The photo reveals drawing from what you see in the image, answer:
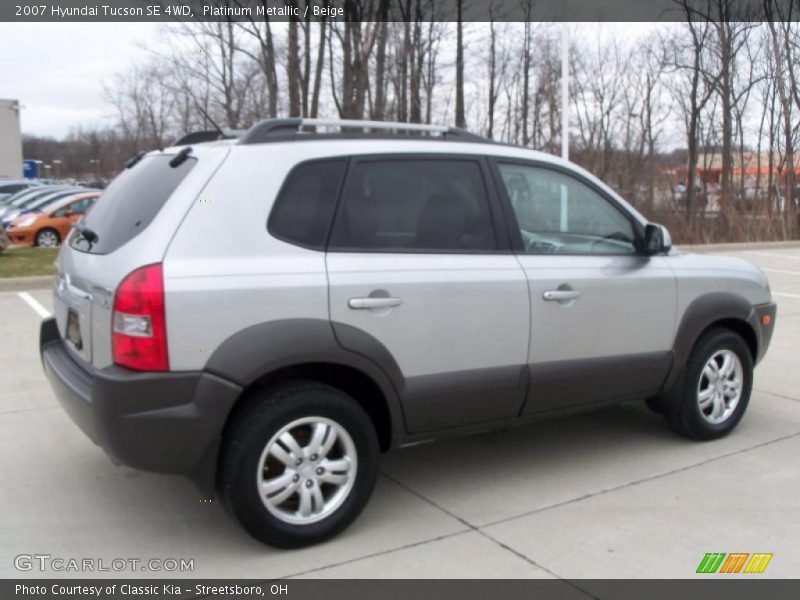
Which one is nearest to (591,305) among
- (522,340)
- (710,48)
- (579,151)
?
(522,340)

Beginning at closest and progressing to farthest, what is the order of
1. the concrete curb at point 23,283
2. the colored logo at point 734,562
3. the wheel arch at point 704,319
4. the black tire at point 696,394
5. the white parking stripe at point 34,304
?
A: 1. the colored logo at point 734,562
2. the wheel arch at point 704,319
3. the black tire at point 696,394
4. the white parking stripe at point 34,304
5. the concrete curb at point 23,283

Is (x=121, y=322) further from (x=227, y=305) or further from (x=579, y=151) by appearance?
(x=579, y=151)

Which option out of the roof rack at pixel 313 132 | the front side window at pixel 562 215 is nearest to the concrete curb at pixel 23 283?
the roof rack at pixel 313 132

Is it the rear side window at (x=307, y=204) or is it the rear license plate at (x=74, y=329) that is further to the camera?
the rear license plate at (x=74, y=329)

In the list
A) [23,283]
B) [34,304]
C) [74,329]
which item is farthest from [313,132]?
[23,283]

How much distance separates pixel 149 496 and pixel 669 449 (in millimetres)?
3139

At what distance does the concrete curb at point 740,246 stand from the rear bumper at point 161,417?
17.0m

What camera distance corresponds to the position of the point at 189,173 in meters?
3.52

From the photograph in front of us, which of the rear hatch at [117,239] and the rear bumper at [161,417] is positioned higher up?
the rear hatch at [117,239]

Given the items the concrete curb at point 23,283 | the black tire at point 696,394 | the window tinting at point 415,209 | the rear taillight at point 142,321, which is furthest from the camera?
the concrete curb at point 23,283

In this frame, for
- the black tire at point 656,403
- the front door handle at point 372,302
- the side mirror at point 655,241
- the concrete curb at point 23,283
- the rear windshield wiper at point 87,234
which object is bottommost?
the black tire at point 656,403

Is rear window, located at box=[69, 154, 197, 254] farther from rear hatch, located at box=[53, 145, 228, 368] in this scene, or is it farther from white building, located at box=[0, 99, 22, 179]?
white building, located at box=[0, 99, 22, 179]

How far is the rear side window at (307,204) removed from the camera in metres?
3.56

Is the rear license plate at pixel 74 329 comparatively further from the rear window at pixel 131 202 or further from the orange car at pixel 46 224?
the orange car at pixel 46 224
